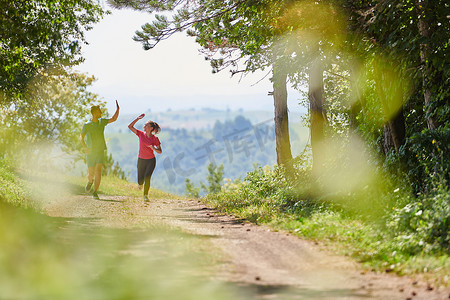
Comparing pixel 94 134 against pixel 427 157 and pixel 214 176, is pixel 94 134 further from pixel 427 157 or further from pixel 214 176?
pixel 214 176

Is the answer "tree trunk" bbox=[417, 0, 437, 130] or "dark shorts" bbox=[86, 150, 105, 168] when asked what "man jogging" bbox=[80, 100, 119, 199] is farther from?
"tree trunk" bbox=[417, 0, 437, 130]

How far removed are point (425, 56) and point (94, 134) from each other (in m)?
8.30

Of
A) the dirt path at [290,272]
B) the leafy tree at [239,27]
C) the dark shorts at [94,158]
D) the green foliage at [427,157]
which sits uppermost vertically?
the leafy tree at [239,27]

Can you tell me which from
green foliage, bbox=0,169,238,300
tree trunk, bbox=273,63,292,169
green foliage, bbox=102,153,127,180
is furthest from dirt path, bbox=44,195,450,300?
green foliage, bbox=102,153,127,180

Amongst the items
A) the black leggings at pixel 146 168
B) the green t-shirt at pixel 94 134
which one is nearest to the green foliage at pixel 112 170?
the black leggings at pixel 146 168

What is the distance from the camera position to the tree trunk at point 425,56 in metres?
8.79

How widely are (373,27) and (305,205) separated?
3.97 m

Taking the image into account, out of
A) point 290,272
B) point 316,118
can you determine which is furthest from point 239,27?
point 290,272

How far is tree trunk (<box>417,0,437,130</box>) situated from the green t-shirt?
26.1 ft

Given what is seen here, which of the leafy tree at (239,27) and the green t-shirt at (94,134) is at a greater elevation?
the leafy tree at (239,27)

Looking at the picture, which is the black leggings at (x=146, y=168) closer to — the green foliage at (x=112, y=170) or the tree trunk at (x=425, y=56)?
the tree trunk at (x=425, y=56)

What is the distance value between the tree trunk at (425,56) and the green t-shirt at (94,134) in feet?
26.1

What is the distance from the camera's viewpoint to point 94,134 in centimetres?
1278

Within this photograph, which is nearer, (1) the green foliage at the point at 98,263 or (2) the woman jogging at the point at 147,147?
(1) the green foliage at the point at 98,263
